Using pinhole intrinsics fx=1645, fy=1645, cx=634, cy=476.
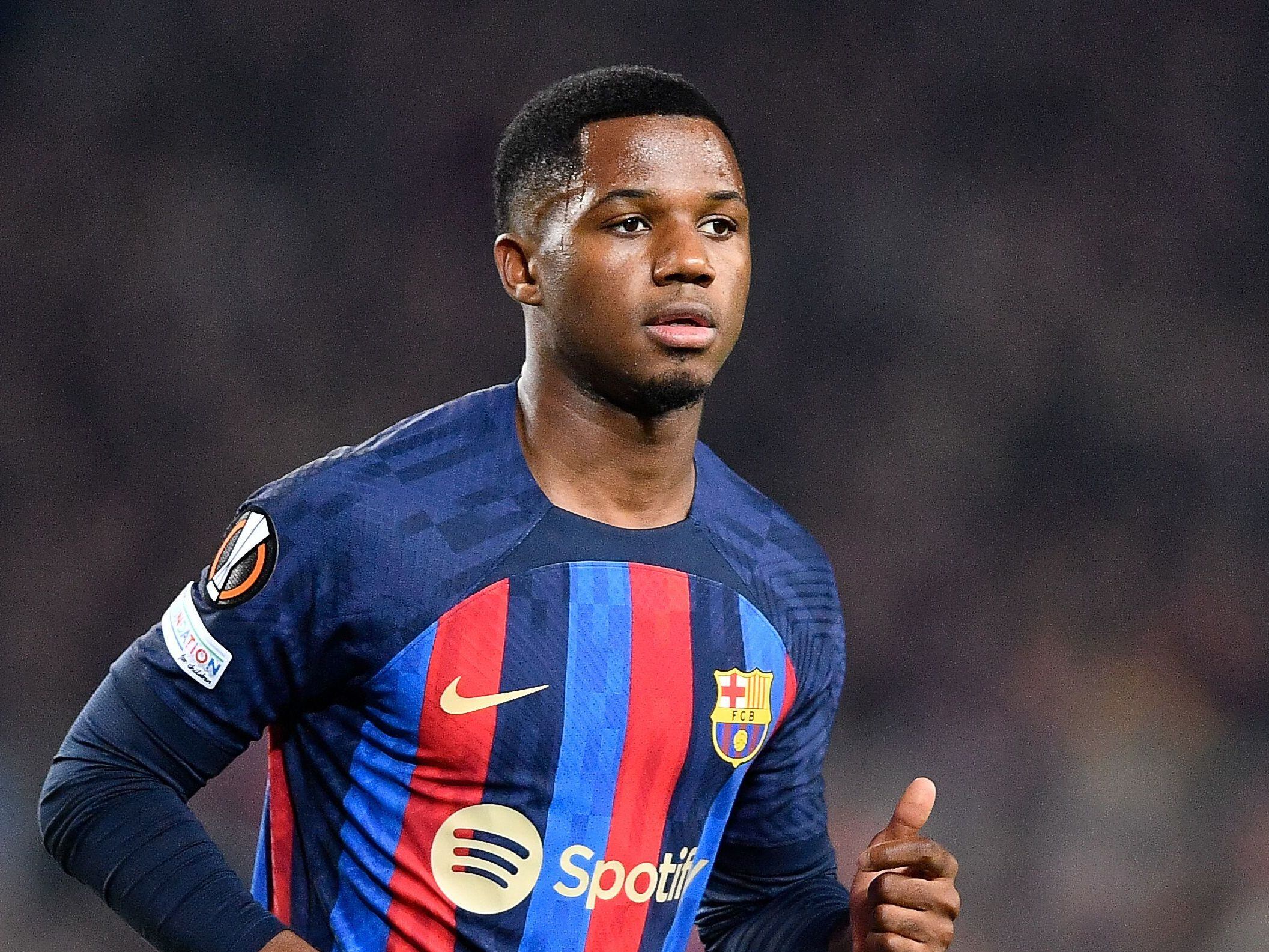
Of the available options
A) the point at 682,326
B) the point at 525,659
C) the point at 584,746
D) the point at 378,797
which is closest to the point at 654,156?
the point at 682,326

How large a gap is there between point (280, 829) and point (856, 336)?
3.22 m

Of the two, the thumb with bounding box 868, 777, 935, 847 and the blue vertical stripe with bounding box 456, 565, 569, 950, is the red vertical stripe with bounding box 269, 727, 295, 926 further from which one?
the thumb with bounding box 868, 777, 935, 847

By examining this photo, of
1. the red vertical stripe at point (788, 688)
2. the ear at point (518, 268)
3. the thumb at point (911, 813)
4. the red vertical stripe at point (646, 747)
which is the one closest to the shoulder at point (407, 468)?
the ear at point (518, 268)

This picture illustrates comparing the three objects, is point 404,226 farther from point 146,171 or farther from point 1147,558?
point 1147,558

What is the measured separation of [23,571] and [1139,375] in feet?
11.3

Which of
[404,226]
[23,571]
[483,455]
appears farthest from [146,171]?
[483,455]

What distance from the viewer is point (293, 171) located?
5.13 metres

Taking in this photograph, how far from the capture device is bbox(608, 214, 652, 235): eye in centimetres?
227

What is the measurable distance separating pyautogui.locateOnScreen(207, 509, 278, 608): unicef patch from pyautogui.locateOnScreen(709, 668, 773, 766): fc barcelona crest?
670 mm

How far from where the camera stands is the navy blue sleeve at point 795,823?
8.26ft

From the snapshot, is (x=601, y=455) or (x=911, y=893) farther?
(x=601, y=455)

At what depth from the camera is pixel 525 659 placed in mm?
2262

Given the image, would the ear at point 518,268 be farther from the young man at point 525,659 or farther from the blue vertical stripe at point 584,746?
the blue vertical stripe at point 584,746

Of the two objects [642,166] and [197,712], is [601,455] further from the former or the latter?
[197,712]
